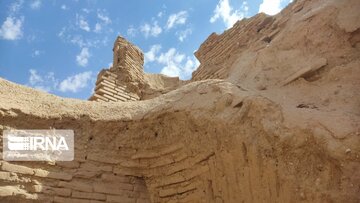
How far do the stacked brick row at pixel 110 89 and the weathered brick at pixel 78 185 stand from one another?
14.7 ft

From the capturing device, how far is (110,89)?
8531mm

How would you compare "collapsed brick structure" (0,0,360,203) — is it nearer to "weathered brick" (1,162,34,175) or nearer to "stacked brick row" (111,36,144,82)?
"weathered brick" (1,162,34,175)

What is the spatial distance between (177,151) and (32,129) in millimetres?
1486

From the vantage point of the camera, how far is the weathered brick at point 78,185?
3523 millimetres

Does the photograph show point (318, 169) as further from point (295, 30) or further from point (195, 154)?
point (295, 30)

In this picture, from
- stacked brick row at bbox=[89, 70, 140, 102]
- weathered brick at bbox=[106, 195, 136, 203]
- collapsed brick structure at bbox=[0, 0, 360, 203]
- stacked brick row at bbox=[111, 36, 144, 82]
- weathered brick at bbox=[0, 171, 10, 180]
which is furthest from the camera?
stacked brick row at bbox=[111, 36, 144, 82]

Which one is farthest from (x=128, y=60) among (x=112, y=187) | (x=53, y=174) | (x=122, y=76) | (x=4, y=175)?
(x=4, y=175)

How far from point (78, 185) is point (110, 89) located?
5.12 meters

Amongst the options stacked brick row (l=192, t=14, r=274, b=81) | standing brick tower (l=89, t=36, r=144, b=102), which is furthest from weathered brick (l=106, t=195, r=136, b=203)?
standing brick tower (l=89, t=36, r=144, b=102)

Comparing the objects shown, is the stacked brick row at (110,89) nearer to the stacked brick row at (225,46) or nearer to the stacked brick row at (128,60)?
the stacked brick row at (128,60)

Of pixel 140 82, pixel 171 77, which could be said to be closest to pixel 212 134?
pixel 140 82

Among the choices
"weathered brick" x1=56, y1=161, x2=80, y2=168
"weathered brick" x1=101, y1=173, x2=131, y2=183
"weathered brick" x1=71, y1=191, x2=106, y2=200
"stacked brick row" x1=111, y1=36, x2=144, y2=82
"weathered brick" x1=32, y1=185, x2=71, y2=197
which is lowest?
"weathered brick" x1=71, y1=191, x2=106, y2=200

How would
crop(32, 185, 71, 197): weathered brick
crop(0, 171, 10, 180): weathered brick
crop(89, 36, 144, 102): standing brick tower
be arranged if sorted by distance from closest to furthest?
crop(0, 171, 10, 180): weathered brick → crop(32, 185, 71, 197): weathered brick → crop(89, 36, 144, 102): standing brick tower

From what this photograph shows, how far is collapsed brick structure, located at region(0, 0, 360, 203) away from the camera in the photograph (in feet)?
9.62
